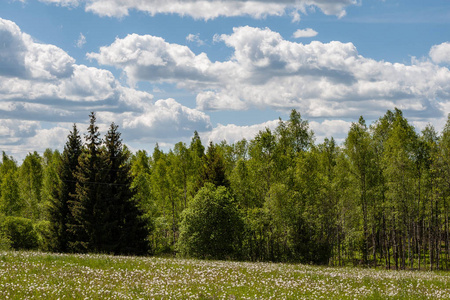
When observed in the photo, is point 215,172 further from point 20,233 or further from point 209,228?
point 20,233

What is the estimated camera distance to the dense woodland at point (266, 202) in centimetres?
3991

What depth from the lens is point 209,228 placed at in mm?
41312

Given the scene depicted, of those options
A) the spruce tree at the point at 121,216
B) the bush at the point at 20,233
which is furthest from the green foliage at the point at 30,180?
the spruce tree at the point at 121,216

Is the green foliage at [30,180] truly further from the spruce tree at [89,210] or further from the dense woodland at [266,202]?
the spruce tree at [89,210]

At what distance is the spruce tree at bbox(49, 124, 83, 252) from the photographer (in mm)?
42781

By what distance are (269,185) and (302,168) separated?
4.59 meters

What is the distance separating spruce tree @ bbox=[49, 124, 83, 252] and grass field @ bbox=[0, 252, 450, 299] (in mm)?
22865

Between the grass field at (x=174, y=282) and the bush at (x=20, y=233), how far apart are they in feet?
121

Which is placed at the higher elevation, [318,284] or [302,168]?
[302,168]

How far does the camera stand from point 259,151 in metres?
50.9

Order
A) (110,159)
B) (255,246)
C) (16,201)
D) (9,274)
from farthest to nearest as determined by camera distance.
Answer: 1. (16,201)
2. (255,246)
3. (110,159)
4. (9,274)

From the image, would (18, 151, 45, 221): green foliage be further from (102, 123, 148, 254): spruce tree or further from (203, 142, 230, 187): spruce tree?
(102, 123, 148, 254): spruce tree

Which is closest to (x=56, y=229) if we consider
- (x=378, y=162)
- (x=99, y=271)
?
(x=99, y=271)

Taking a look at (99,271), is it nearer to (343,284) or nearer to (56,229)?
(343,284)
